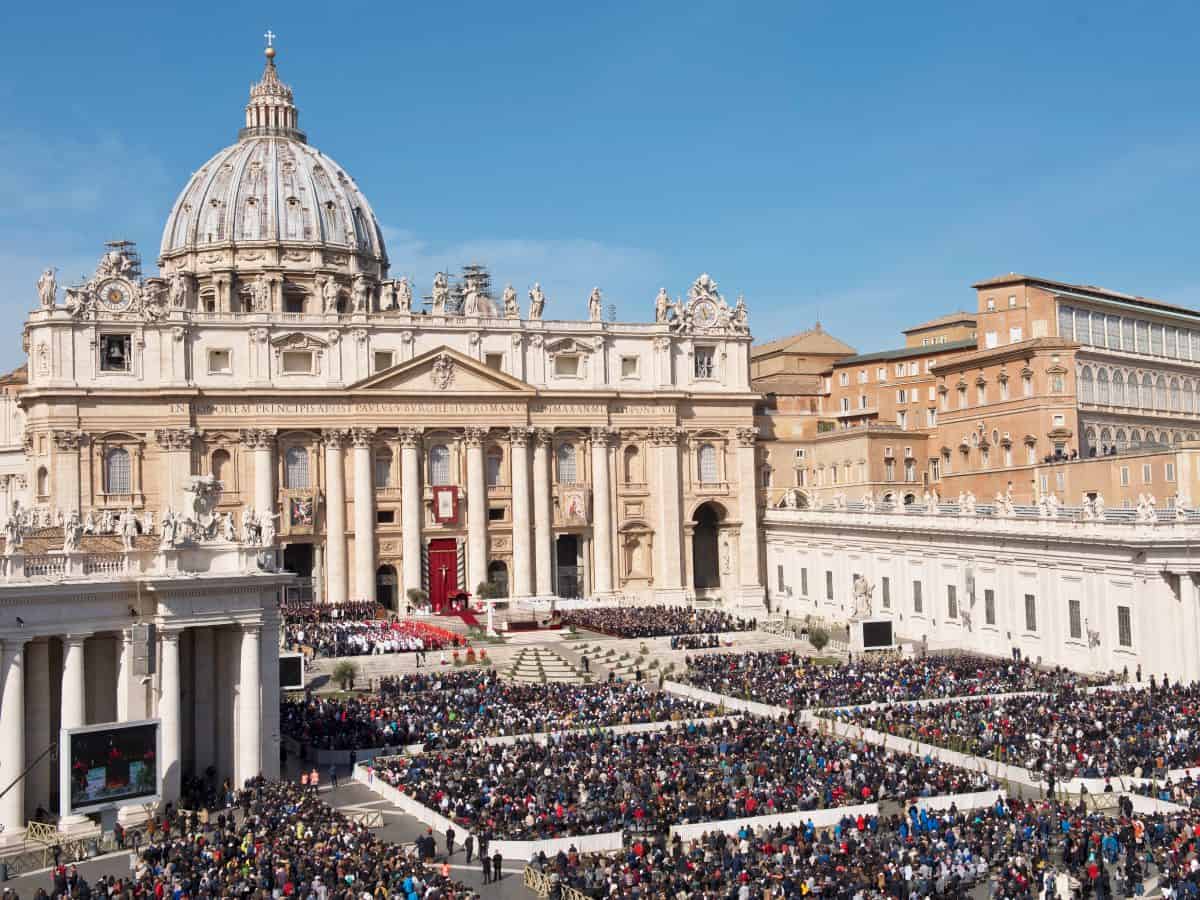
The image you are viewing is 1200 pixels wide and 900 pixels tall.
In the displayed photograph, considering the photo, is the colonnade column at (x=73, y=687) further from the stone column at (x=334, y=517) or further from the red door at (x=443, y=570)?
the red door at (x=443, y=570)

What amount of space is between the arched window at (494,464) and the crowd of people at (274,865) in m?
50.9

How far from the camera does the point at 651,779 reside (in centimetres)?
3616

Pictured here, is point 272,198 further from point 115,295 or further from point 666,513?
point 666,513

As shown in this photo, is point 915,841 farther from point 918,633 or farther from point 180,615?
point 918,633

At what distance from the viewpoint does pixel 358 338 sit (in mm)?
81250

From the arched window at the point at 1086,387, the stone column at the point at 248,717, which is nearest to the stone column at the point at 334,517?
the arched window at the point at 1086,387

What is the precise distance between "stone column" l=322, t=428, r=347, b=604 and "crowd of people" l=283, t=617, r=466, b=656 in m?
8.48

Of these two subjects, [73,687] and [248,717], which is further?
[248,717]

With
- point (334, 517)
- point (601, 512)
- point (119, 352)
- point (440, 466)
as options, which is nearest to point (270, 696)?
Result: point (334, 517)

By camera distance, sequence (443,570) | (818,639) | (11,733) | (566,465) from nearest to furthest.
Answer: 1. (11,733)
2. (818,639)
3. (443,570)
4. (566,465)

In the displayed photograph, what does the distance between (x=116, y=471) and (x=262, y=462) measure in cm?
742

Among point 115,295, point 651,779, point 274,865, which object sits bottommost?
point 274,865

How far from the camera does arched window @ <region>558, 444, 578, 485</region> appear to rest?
3393 inches

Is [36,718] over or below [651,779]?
over
